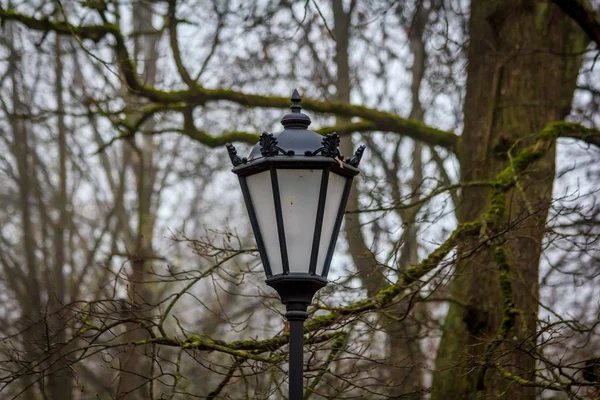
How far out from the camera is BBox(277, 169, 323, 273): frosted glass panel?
152 inches

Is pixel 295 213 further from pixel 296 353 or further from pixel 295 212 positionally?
pixel 296 353

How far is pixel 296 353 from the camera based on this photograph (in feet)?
12.3

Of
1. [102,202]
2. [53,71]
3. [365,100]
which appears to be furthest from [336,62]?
[102,202]

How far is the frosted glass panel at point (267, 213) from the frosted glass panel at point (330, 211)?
186 mm

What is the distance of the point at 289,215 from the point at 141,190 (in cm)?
1119

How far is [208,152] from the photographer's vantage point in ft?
52.1

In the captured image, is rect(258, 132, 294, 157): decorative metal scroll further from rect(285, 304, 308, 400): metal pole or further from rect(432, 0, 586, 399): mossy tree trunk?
rect(432, 0, 586, 399): mossy tree trunk

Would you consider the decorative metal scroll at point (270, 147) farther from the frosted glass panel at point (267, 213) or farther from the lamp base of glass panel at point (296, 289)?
the lamp base of glass panel at point (296, 289)

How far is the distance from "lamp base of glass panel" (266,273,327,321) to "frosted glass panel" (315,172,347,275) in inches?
2.5

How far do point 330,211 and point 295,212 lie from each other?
0.17 metres

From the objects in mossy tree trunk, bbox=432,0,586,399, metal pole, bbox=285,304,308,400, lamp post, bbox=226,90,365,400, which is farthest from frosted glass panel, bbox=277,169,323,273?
mossy tree trunk, bbox=432,0,586,399

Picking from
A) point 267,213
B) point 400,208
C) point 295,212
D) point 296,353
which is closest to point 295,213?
point 295,212

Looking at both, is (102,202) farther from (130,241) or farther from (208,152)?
(208,152)

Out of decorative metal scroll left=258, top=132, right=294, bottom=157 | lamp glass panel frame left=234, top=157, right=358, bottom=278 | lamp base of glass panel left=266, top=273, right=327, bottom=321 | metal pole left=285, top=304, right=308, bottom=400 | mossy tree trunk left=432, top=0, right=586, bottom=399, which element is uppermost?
mossy tree trunk left=432, top=0, right=586, bottom=399
